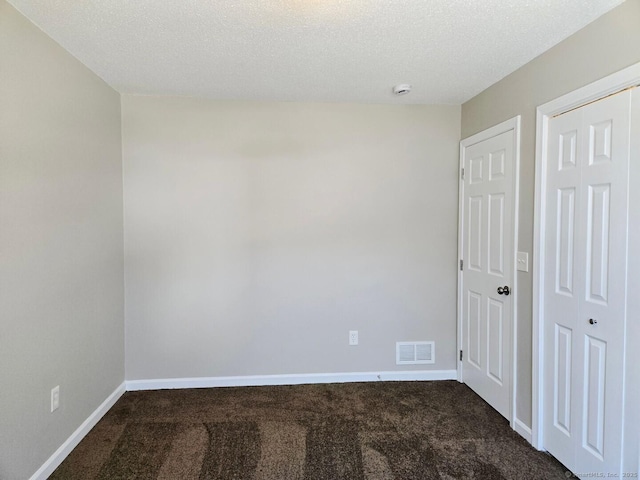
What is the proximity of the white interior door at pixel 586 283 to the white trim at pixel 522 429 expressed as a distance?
0.12m

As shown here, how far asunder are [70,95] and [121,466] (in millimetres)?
2245

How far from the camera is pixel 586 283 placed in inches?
71.4

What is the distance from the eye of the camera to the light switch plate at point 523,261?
2.22m

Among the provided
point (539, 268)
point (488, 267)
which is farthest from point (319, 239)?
point (539, 268)

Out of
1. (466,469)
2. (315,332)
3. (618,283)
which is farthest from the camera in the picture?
(315,332)

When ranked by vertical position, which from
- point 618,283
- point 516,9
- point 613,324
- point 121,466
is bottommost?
point 121,466

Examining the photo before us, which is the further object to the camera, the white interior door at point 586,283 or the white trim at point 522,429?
the white trim at point 522,429

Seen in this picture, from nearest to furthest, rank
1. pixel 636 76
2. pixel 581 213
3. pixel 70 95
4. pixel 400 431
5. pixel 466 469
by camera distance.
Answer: pixel 636 76, pixel 581 213, pixel 466 469, pixel 70 95, pixel 400 431

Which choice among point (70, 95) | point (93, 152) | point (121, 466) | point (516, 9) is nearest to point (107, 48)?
point (70, 95)

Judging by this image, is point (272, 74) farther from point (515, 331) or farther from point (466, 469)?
point (466, 469)

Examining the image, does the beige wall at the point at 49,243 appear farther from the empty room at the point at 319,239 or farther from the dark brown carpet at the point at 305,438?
the dark brown carpet at the point at 305,438

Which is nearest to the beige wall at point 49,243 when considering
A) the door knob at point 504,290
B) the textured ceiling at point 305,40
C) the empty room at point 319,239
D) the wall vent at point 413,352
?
the empty room at point 319,239

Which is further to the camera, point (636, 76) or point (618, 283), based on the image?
point (618, 283)

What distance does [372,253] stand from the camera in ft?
10.0
